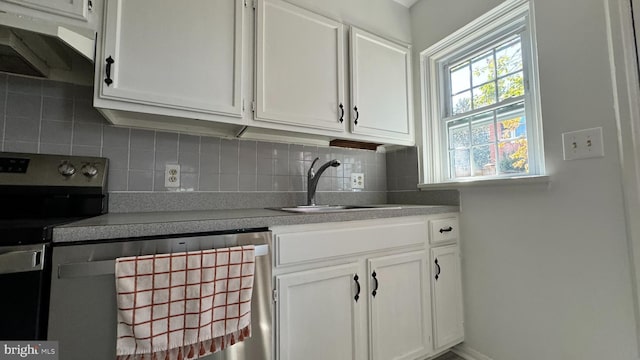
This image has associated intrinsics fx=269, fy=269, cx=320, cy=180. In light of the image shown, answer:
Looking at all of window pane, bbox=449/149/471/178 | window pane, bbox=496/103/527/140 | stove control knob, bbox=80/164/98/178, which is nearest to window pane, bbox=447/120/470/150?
window pane, bbox=449/149/471/178

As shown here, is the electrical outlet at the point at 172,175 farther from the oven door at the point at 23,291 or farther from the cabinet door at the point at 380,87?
the cabinet door at the point at 380,87

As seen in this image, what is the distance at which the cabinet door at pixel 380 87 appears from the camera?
5.77 feet

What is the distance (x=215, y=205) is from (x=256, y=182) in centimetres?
28

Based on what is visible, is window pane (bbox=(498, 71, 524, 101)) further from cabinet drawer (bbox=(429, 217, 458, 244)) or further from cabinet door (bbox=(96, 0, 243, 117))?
cabinet door (bbox=(96, 0, 243, 117))

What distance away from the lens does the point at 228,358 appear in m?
0.97

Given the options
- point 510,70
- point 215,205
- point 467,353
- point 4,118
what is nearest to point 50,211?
point 4,118

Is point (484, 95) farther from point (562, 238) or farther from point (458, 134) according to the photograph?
point (562, 238)

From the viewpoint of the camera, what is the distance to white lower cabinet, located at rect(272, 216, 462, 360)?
1.12 m

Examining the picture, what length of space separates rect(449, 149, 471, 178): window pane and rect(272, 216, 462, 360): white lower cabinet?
0.56 metres

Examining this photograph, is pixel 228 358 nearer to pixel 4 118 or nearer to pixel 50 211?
pixel 50 211

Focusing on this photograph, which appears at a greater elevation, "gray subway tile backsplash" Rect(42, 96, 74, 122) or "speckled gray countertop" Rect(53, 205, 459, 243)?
"gray subway tile backsplash" Rect(42, 96, 74, 122)

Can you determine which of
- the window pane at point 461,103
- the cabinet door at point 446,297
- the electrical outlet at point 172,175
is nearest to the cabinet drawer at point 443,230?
the cabinet door at point 446,297
